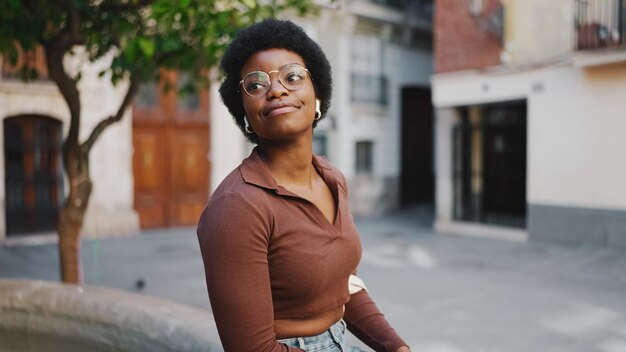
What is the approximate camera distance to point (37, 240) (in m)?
12.3

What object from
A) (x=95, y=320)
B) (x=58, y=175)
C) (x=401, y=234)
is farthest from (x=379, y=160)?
(x=95, y=320)

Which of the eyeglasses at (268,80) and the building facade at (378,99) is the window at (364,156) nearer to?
the building facade at (378,99)

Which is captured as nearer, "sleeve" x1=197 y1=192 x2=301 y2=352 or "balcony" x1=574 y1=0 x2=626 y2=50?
"sleeve" x1=197 y1=192 x2=301 y2=352

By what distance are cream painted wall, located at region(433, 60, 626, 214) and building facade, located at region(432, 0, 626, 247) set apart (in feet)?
0.06

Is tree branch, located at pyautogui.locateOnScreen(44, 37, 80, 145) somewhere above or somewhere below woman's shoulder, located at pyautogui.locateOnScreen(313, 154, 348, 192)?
above

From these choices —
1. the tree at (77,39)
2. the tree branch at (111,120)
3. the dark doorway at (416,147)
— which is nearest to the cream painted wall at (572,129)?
the dark doorway at (416,147)

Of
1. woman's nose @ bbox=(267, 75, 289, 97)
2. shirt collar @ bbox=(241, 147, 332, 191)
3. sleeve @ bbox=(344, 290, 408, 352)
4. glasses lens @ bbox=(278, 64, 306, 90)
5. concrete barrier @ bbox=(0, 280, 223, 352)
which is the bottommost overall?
concrete barrier @ bbox=(0, 280, 223, 352)

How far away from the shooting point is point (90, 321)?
11.1 ft

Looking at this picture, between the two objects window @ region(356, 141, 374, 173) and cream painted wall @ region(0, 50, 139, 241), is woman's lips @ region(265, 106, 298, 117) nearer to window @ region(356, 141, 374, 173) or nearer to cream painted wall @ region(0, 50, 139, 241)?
cream painted wall @ region(0, 50, 139, 241)

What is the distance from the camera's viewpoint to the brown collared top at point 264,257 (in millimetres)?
1707

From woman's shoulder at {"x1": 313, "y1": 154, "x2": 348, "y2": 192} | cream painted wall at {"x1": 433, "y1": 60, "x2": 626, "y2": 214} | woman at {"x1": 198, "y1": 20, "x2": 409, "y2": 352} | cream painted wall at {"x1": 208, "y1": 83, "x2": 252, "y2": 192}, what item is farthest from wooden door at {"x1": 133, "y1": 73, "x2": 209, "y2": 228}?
woman at {"x1": 198, "y1": 20, "x2": 409, "y2": 352}

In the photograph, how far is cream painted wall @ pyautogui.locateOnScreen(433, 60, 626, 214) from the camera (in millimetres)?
11109

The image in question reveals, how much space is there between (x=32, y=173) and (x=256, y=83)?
474 inches

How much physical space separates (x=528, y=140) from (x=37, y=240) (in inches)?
413
